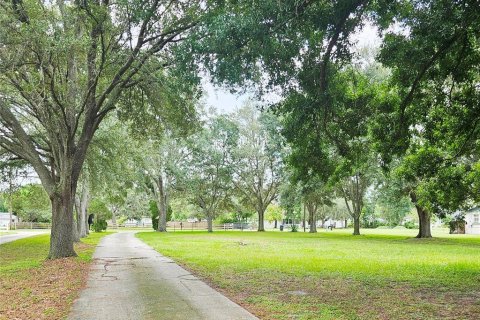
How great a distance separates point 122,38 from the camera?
40.2ft

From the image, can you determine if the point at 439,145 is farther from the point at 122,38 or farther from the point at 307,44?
the point at 122,38

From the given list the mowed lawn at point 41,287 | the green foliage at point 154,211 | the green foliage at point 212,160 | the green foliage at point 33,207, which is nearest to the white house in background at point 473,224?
the green foliage at point 212,160

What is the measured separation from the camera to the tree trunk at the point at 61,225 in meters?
14.8

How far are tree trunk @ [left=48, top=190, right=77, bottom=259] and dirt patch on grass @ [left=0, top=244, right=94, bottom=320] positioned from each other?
114 cm

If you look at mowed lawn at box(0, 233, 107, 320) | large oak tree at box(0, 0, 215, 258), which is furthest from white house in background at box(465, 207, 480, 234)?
mowed lawn at box(0, 233, 107, 320)

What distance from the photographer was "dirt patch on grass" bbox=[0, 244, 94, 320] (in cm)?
707

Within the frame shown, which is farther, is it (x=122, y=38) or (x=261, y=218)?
(x=261, y=218)

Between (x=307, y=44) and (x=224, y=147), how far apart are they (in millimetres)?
37545

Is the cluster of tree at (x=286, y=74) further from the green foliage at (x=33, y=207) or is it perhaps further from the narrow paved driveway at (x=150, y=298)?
the green foliage at (x=33, y=207)

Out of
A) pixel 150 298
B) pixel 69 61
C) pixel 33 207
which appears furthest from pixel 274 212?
pixel 150 298

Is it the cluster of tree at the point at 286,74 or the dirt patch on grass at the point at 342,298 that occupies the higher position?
the cluster of tree at the point at 286,74

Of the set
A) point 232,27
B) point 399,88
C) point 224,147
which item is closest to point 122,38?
point 232,27

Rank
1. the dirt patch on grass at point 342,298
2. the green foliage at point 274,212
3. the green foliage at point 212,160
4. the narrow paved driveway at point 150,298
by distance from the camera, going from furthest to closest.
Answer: the green foliage at point 274,212
the green foliage at point 212,160
the dirt patch on grass at point 342,298
the narrow paved driveway at point 150,298

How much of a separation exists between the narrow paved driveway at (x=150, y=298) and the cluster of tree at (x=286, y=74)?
416 centimetres
